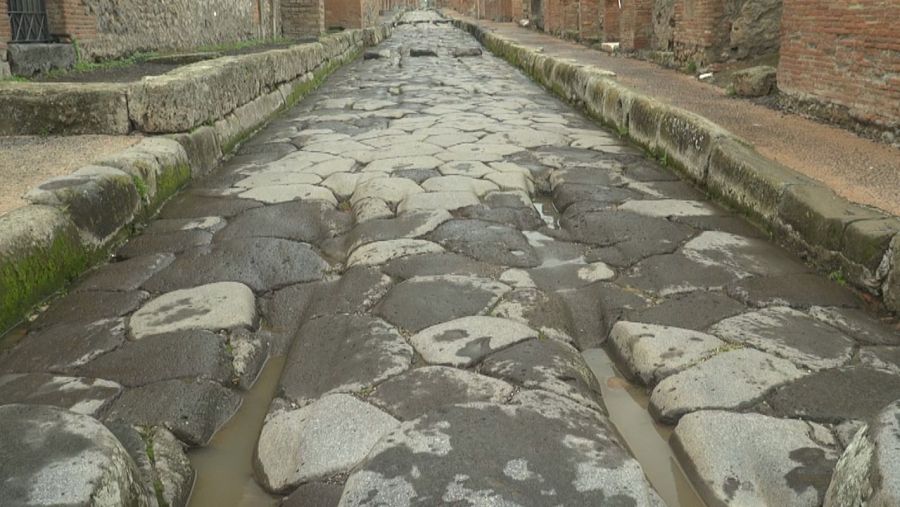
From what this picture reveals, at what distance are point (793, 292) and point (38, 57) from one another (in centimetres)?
642

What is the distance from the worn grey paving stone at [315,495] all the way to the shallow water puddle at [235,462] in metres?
0.05

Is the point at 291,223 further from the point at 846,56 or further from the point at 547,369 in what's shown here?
the point at 846,56

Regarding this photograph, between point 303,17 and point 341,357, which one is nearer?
point 341,357

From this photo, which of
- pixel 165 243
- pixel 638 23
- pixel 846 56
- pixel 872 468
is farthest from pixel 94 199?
pixel 638 23

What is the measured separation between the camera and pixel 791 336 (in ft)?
7.43

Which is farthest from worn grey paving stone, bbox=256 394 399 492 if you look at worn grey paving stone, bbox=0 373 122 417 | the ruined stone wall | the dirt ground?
the ruined stone wall

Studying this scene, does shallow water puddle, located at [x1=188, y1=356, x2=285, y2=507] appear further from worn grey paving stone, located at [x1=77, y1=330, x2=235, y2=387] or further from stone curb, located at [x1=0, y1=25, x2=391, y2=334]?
stone curb, located at [x1=0, y1=25, x2=391, y2=334]

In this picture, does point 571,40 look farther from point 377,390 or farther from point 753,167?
point 377,390

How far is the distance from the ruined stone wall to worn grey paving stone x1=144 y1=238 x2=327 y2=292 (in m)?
6.45

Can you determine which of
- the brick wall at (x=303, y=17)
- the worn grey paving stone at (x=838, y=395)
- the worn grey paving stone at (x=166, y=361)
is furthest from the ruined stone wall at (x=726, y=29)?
the brick wall at (x=303, y=17)

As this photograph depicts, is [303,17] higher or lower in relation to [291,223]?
higher

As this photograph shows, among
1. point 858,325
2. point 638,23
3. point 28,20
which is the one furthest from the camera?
point 638,23

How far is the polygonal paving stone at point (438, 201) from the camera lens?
3.64 m

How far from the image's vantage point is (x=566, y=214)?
12.1 feet
